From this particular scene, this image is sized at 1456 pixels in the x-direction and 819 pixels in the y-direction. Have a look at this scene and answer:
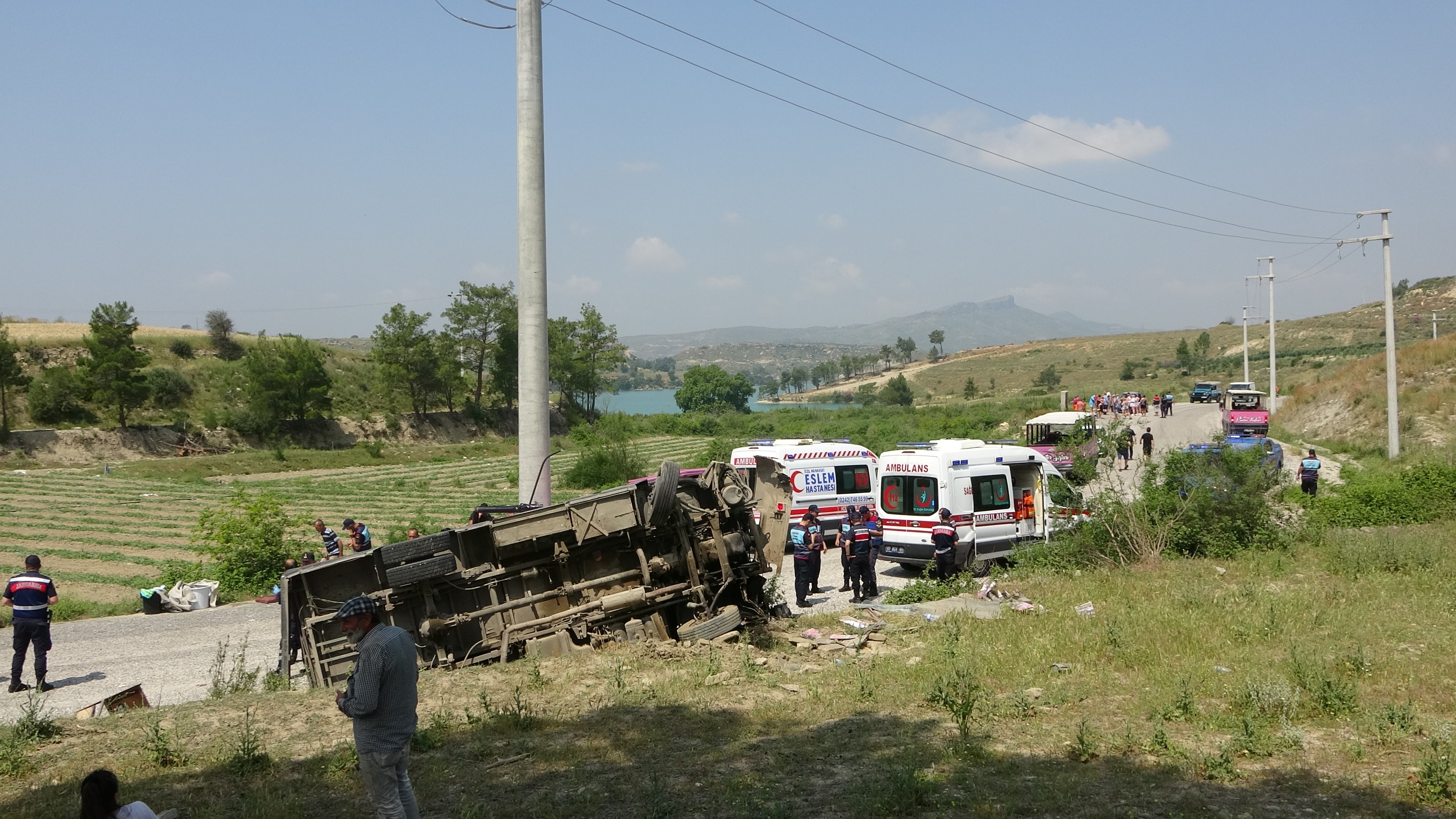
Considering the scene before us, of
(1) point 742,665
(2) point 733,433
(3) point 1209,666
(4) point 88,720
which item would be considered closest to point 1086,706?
(3) point 1209,666

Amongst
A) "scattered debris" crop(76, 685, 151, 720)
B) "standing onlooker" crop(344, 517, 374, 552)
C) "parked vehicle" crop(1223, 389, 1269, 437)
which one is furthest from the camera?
"parked vehicle" crop(1223, 389, 1269, 437)

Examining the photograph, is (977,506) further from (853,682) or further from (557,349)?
(557,349)

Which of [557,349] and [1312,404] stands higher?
[557,349]

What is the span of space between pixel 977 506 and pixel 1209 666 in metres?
7.83

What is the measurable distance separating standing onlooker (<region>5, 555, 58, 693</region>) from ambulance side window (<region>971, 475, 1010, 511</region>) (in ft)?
47.2

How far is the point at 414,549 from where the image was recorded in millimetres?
11156

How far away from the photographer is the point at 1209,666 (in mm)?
9883

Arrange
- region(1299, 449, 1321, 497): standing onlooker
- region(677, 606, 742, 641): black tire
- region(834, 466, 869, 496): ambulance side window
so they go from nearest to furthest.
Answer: region(677, 606, 742, 641): black tire, region(834, 466, 869, 496): ambulance side window, region(1299, 449, 1321, 497): standing onlooker

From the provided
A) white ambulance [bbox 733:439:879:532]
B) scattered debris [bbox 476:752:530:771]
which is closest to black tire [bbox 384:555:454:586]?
scattered debris [bbox 476:752:530:771]

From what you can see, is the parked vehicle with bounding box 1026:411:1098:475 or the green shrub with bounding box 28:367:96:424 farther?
the green shrub with bounding box 28:367:96:424

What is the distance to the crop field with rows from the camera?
2386cm

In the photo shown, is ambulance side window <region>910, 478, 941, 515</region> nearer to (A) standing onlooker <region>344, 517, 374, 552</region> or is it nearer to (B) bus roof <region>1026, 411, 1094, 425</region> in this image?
(A) standing onlooker <region>344, 517, 374, 552</region>

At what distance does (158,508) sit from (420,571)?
111ft

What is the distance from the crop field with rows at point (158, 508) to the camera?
78.3 feet
